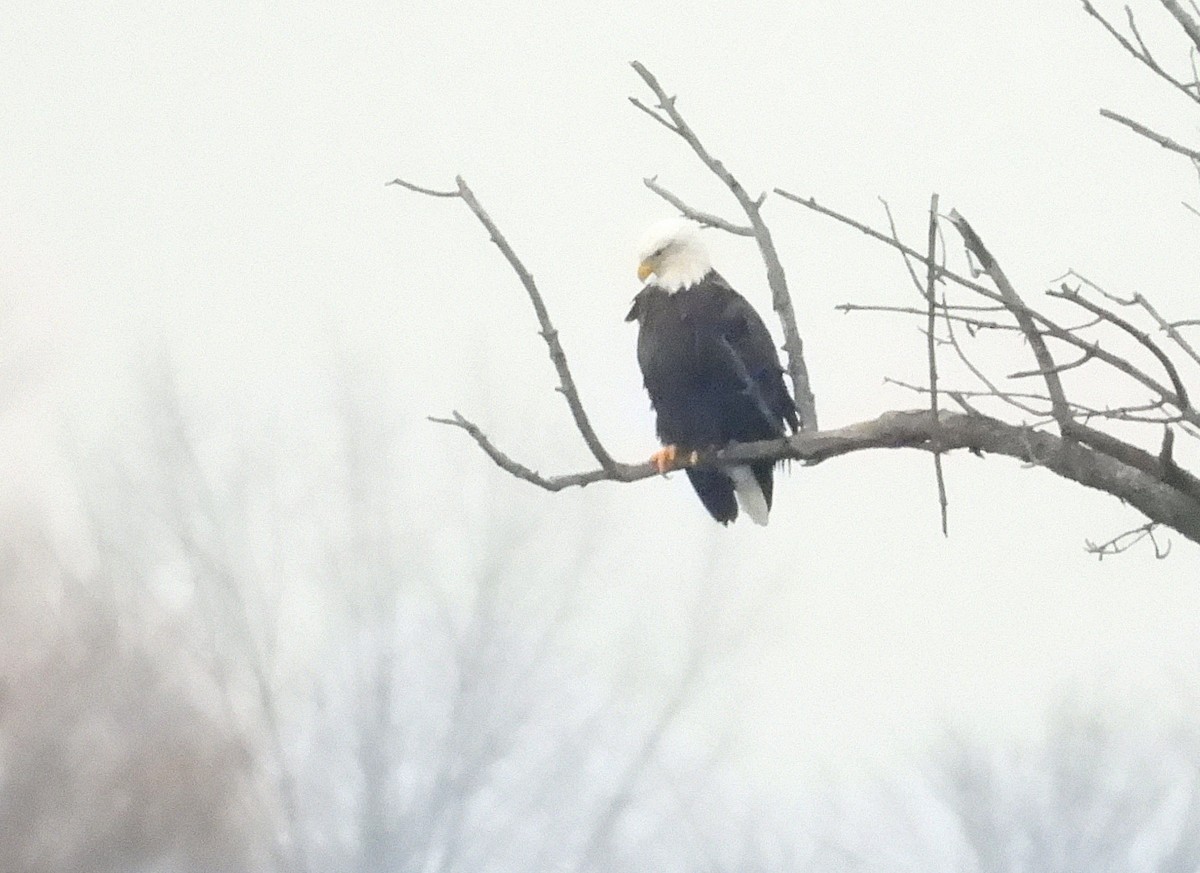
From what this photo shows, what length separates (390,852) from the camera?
16.2 feet

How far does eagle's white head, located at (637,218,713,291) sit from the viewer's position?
2.41 metres

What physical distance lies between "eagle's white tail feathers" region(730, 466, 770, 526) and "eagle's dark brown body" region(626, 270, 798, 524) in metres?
0.09

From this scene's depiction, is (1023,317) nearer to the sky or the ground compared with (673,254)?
nearer to the ground

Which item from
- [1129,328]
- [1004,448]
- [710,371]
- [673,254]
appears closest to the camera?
[1129,328]

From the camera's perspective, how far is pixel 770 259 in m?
1.71

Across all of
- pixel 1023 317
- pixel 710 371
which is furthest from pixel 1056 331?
pixel 710 371

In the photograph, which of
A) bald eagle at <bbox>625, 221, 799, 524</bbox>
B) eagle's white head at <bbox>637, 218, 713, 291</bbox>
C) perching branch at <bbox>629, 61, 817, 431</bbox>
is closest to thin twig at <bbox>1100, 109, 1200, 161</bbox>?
perching branch at <bbox>629, 61, 817, 431</bbox>

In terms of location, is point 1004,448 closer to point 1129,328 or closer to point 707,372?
point 1129,328

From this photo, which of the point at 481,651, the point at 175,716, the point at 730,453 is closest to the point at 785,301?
the point at 730,453

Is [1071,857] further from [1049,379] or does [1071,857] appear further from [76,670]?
[1049,379]

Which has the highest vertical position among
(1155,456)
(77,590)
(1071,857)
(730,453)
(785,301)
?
(77,590)

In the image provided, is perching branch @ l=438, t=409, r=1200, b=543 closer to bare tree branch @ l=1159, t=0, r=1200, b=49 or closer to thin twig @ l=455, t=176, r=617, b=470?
thin twig @ l=455, t=176, r=617, b=470

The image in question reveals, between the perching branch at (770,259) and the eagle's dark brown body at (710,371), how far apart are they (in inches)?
15.2

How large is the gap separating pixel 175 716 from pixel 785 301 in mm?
3660
